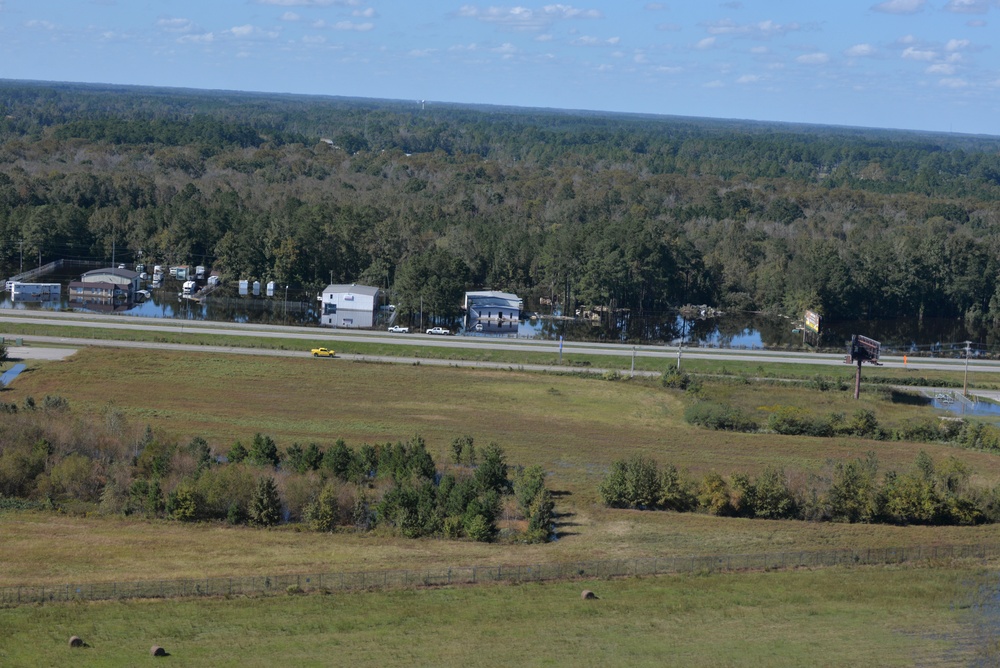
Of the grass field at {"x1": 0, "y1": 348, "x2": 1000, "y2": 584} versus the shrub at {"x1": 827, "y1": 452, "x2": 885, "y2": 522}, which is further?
the shrub at {"x1": 827, "y1": 452, "x2": 885, "y2": 522}

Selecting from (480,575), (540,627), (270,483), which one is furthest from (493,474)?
(540,627)

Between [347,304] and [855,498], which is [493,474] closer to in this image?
[855,498]

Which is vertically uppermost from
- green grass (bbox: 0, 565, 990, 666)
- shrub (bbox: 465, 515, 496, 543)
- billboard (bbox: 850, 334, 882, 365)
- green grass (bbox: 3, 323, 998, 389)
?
billboard (bbox: 850, 334, 882, 365)

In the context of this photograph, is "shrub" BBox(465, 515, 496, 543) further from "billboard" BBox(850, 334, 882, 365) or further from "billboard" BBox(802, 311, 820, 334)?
"billboard" BBox(802, 311, 820, 334)

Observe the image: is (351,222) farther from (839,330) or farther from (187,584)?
(187,584)

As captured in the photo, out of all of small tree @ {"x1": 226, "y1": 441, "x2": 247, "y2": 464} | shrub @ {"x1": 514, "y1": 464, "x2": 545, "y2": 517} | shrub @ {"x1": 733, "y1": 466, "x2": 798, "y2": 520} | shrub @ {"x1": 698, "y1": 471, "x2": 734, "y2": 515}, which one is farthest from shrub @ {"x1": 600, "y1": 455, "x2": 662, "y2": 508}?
small tree @ {"x1": 226, "y1": 441, "x2": 247, "y2": 464}

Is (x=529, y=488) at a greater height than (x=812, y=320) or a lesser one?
lesser

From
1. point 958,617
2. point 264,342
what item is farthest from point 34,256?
point 958,617
